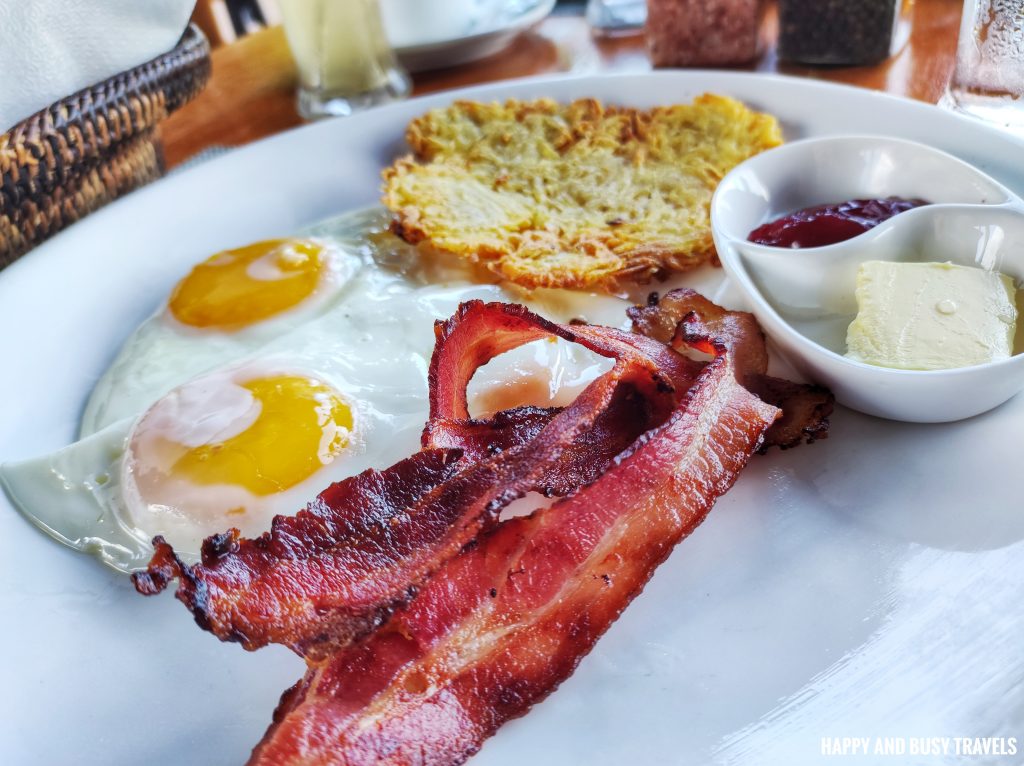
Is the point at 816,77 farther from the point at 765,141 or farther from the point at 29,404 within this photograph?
the point at 29,404

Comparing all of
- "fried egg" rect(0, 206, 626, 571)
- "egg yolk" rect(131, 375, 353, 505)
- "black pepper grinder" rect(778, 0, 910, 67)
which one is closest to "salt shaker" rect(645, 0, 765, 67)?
"black pepper grinder" rect(778, 0, 910, 67)

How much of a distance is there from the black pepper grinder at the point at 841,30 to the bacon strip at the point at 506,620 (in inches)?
69.5

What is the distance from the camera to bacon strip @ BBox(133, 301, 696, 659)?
100 centimetres

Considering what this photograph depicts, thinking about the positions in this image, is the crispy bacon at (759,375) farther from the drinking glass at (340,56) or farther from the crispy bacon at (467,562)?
the drinking glass at (340,56)

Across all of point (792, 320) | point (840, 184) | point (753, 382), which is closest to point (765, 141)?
point (840, 184)

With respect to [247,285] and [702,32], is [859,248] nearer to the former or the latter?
[247,285]

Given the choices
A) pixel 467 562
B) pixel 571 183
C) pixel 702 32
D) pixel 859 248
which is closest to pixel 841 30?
pixel 702 32

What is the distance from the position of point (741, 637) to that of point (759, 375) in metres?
0.45

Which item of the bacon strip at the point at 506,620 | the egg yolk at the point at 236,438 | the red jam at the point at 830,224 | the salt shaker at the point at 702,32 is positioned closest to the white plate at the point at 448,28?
the salt shaker at the point at 702,32

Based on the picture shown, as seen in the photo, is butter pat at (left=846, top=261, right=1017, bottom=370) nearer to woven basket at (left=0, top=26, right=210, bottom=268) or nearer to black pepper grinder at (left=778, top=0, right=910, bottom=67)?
black pepper grinder at (left=778, top=0, right=910, bottom=67)

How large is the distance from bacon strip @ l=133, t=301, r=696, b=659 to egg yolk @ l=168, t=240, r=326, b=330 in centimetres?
53

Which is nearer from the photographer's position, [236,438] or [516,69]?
[236,438]

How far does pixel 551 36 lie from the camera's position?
300 cm

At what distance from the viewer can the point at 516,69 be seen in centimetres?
279
